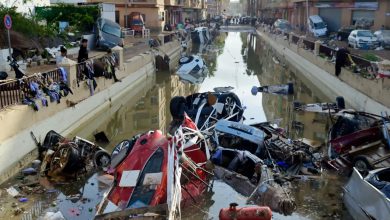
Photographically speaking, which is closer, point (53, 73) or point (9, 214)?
point (9, 214)

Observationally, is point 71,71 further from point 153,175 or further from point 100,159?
point 153,175

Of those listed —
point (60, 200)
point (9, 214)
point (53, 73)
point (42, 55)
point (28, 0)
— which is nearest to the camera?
point (9, 214)

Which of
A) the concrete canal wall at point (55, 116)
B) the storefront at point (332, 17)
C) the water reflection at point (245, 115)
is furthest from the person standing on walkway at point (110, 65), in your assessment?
the storefront at point (332, 17)

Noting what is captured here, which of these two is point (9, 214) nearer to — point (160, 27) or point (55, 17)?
point (55, 17)

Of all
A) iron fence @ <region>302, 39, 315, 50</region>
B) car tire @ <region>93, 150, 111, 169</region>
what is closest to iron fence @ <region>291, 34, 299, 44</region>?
iron fence @ <region>302, 39, 315, 50</region>

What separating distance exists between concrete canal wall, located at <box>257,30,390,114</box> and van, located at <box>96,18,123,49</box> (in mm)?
15092

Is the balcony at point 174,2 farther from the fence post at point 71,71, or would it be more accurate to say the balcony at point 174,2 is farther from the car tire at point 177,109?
the car tire at point 177,109

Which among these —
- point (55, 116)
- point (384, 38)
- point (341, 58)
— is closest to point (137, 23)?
point (384, 38)

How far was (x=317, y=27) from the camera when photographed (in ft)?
169

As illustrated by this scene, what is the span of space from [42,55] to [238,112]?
43.2 ft

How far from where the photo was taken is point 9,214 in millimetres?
10258

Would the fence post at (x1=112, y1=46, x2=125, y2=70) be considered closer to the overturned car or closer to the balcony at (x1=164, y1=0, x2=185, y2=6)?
the overturned car

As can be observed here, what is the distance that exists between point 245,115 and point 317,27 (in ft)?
107

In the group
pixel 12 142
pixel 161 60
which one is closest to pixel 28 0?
pixel 161 60
